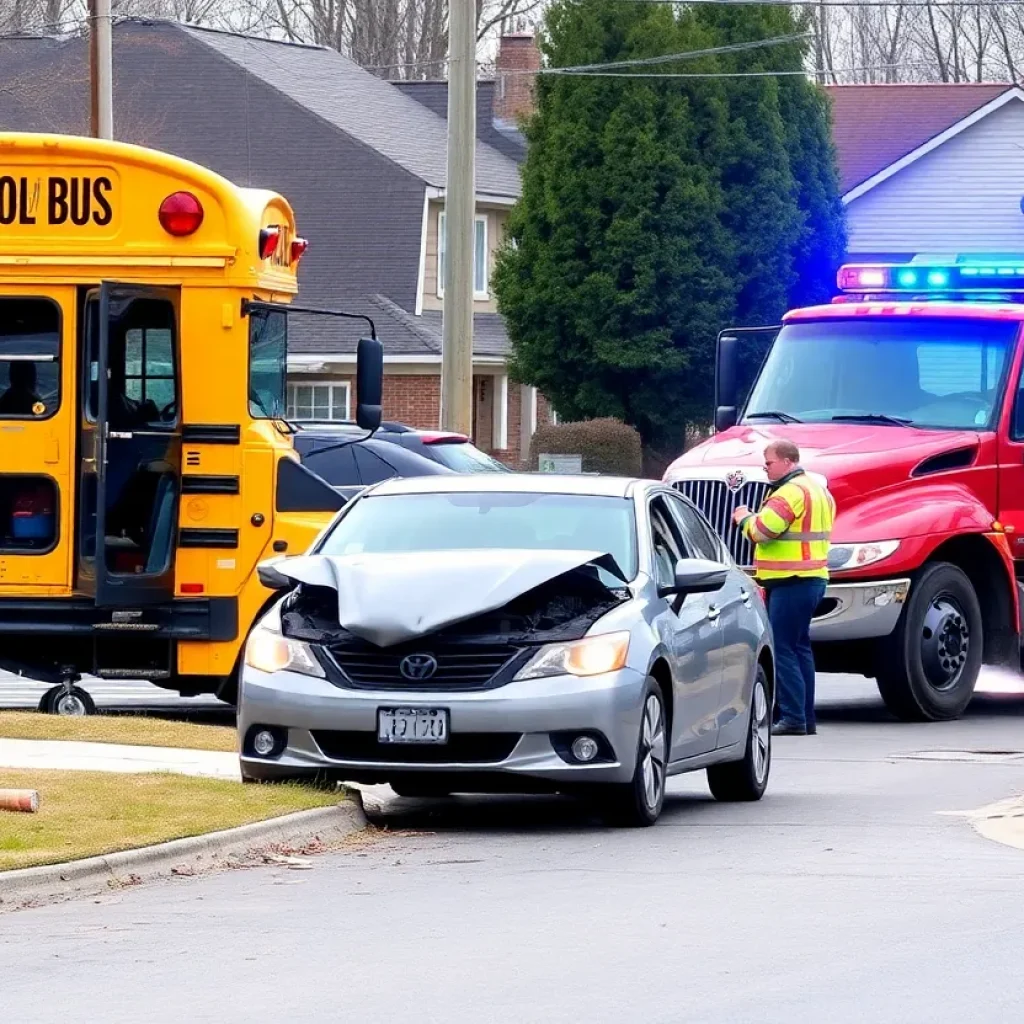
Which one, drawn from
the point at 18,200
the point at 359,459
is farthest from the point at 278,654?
the point at 359,459

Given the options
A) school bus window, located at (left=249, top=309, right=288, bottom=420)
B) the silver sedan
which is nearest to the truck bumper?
school bus window, located at (left=249, top=309, right=288, bottom=420)

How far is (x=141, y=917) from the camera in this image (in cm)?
902

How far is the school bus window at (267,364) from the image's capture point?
15.9 meters

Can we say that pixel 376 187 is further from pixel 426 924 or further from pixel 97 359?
pixel 426 924

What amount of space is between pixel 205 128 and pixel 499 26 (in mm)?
17927

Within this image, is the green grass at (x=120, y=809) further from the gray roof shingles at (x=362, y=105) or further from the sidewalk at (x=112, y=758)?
the gray roof shingles at (x=362, y=105)

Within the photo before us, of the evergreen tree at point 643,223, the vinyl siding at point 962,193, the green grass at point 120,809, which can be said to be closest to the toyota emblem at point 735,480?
the green grass at point 120,809

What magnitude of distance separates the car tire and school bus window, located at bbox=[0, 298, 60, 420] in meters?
5.90

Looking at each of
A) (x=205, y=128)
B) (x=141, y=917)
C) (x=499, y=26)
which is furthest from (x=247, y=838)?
(x=499, y=26)

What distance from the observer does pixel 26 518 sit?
1598 centimetres

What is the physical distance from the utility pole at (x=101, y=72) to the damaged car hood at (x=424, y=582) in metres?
16.7

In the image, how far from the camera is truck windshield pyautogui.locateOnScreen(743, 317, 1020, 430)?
1788 centimetres

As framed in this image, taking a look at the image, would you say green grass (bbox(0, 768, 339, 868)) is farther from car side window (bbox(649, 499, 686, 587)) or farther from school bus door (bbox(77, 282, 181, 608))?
school bus door (bbox(77, 282, 181, 608))

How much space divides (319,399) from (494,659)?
35.1 metres
